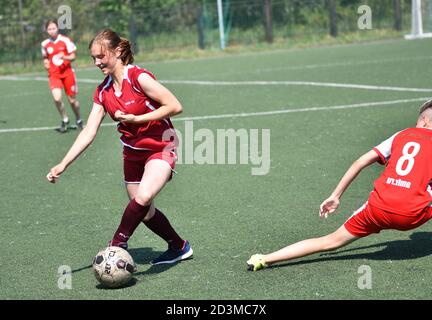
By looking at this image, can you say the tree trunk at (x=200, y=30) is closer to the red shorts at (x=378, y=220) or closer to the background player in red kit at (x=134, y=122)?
the background player in red kit at (x=134, y=122)

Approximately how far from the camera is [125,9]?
124ft

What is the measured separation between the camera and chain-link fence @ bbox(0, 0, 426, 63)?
1264 inches

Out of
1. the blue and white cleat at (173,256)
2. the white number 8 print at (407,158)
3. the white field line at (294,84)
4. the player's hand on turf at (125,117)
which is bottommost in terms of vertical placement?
the white field line at (294,84)

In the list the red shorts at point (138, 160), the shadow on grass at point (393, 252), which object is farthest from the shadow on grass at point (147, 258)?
the shadow on grass at point (393, 252)

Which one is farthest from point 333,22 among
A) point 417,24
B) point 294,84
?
point 294,84

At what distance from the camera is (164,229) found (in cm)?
713

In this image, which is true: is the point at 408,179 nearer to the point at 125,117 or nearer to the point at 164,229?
the point at 164,229

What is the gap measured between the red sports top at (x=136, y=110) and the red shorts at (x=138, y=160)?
0.04m

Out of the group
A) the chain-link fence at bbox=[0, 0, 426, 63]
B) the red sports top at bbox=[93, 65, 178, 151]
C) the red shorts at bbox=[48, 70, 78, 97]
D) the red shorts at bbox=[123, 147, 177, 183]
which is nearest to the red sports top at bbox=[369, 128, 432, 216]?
the red shorts at bbox=[123, 147, 177, 183]

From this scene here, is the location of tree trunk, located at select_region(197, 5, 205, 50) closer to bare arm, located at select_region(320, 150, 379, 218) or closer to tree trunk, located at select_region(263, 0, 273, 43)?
tree trunk, located at select_region(263, 0, 273, 43)

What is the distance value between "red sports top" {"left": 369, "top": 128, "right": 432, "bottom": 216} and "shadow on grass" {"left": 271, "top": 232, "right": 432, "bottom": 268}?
23.1 inches

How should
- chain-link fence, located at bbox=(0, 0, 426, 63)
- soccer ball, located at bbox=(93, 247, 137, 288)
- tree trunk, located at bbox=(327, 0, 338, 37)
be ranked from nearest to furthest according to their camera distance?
soccer ball, located at bbox=(93, 247, 137, 288)
chain-link fence, located at bbox=(0, 0, 426, 63)
tree trunk, located at bbox=(327, 0, 338, 37)

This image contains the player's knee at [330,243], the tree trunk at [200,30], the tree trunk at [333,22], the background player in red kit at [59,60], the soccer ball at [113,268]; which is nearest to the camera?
the soccer ball at [113,268]

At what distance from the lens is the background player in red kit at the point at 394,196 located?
256 inches
